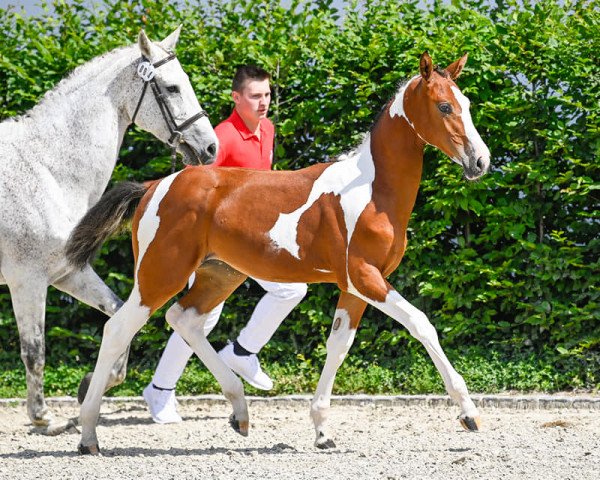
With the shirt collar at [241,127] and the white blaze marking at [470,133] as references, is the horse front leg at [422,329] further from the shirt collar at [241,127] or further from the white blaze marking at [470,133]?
the shirt collar at [241,127]

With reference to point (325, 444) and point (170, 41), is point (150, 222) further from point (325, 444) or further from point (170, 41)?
point (170, 41)

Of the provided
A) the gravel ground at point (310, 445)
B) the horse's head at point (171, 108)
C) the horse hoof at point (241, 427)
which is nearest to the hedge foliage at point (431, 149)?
the gravel ground at point (310, 445)

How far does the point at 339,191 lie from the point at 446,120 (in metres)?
0.66

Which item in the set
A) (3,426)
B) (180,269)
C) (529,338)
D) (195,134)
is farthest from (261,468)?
(529,338)

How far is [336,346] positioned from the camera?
19.1 feet

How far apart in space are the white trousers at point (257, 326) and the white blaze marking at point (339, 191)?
1572 mm

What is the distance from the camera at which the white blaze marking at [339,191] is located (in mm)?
5688

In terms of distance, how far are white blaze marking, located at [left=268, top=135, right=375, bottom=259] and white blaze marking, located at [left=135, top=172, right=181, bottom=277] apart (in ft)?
2.10

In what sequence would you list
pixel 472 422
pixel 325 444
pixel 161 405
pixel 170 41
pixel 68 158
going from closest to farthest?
pixel 472 422
pixel 325 444
pixel 68 158
pixel 170 41
pixel 161 405

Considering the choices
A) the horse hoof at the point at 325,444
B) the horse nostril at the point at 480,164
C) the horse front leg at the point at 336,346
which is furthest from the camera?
the horse hoof at the point at 325,444

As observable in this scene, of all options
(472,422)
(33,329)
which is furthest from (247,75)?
(472,422)

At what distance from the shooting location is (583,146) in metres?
7.97

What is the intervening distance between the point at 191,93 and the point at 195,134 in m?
0.31

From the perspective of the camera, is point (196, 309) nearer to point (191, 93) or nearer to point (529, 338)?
point (191, 93)
